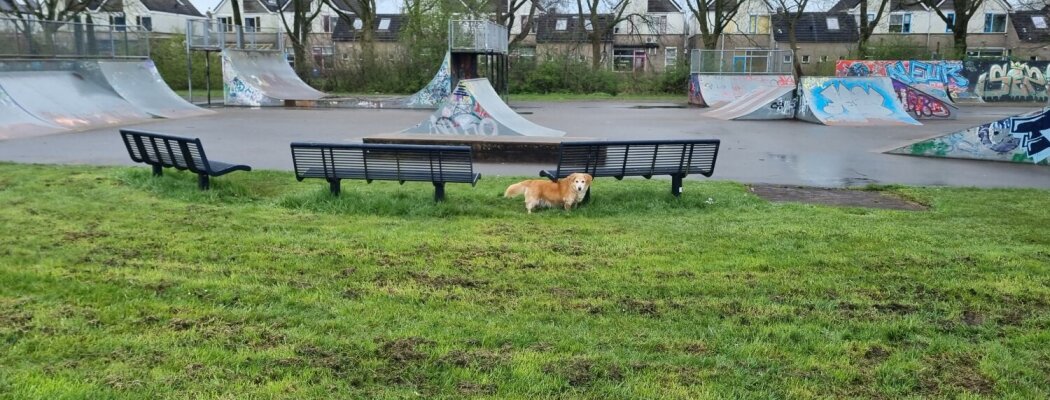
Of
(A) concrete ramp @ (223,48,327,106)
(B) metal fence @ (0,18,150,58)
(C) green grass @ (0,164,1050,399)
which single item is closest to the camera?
(C) green grass @ (0,164,1050,399)

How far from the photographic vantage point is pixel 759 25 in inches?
2365

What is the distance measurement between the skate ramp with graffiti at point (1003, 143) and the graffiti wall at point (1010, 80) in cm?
2317

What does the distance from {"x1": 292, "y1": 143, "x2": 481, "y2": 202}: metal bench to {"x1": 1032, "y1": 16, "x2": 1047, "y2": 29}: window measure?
57845 millimetres

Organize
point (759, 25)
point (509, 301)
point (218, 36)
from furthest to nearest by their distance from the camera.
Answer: point (759, 25)
point (218, 36)
point (509, 301)

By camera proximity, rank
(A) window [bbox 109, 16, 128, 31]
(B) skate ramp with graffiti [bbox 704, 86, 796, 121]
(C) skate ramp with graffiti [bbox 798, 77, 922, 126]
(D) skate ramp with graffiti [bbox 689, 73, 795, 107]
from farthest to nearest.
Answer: (D) skate ramp with graffiti [bbox 689, 73, 795, 107] → (A) window [bbox 109, 16, 128, 31] → (B) skate ramp with graffiti [bbox 704, 86, 796, 121] → (C) skate ramp with graffiti [bbox 798, 77, 922, 126]

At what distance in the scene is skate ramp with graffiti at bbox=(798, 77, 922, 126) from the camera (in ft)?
69.1

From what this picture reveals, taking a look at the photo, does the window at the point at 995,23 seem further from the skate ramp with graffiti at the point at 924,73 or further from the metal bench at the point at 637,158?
the metal bench at the point at 637,158

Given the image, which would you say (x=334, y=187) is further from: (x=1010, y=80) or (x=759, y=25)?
(x=759, y=25)

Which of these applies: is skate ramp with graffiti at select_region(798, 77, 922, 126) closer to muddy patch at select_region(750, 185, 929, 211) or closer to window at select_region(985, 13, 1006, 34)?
muddy patch at select_region(750, 185, 929, 211)

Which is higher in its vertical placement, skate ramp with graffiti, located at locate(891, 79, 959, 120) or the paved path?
skate ramp with graffiti, located at locate(891, 79, 959, 120)

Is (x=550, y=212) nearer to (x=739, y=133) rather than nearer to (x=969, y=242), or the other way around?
(x=969, y=242)

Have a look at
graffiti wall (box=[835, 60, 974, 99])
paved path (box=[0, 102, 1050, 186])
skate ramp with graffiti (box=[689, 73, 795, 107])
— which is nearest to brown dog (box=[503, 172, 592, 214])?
paved path (box=[0, 102, 1050, 186])

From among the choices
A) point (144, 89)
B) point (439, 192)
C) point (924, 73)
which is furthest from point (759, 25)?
point (439, 192)

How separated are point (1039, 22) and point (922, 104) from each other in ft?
124
